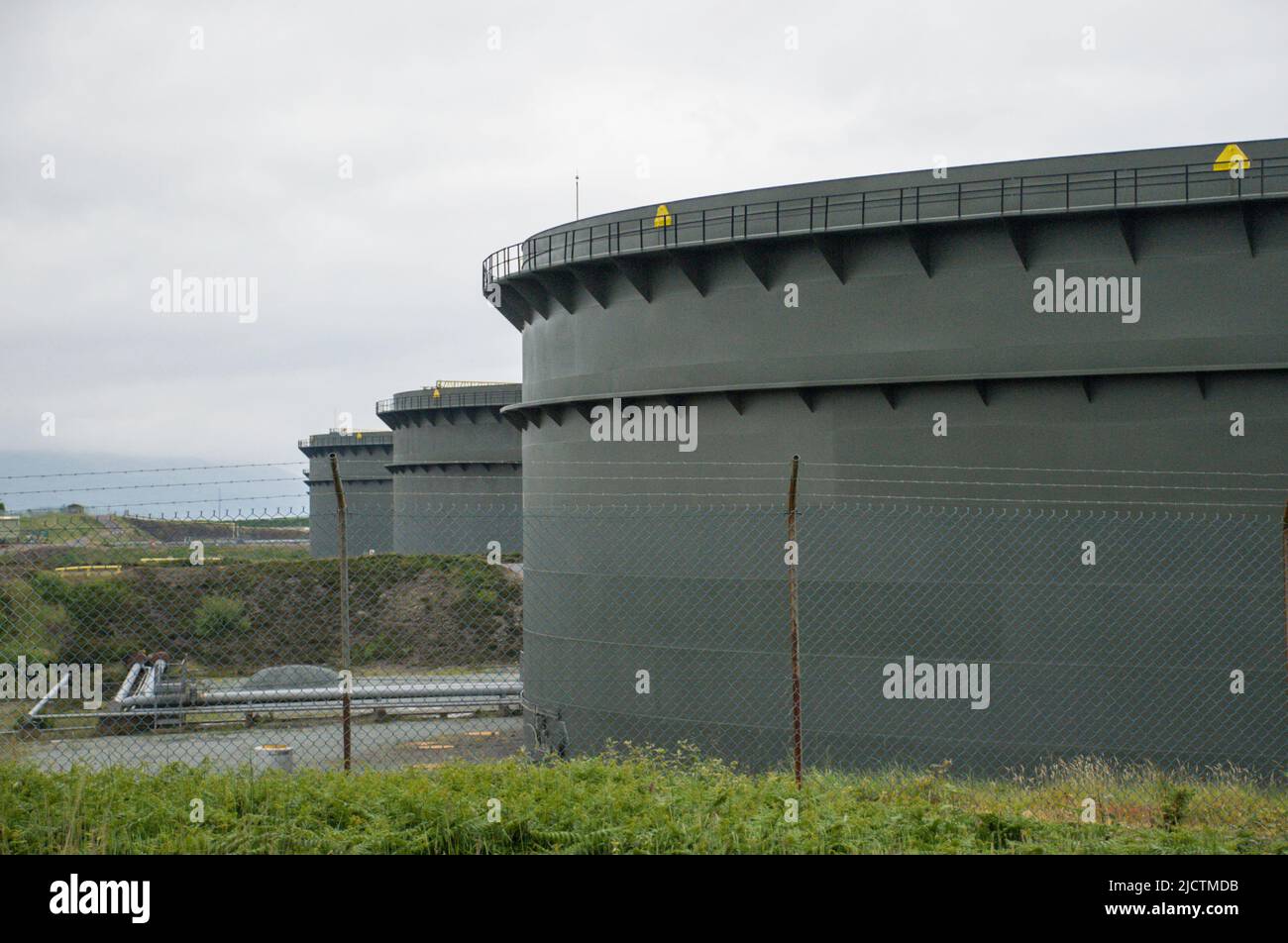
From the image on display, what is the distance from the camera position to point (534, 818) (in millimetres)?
6887

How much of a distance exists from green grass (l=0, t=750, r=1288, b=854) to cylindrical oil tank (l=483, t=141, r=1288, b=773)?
17.1 feet

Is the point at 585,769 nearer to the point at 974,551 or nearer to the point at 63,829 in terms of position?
the point at 63,829

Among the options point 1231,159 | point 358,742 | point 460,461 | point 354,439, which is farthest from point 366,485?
point 1231,159

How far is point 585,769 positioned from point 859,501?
23.3ft

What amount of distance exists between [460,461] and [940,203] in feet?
96.9

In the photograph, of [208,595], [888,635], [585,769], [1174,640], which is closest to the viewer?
[585,769]

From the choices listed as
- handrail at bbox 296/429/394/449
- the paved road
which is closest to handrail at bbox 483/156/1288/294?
the paved road

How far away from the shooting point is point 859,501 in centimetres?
1439

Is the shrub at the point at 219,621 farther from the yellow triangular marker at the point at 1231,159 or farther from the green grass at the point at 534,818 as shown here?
the yellow triangular marker at the point at 1231,159

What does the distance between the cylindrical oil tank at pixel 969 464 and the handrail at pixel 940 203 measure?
0.15 ft

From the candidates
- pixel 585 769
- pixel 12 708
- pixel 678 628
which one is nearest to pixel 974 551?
pixel 678 628

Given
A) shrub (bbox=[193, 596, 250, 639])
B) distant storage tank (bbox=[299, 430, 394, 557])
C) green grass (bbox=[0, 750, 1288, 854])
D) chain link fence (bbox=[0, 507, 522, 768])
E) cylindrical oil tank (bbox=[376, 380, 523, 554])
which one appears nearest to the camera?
green grass (bbox=[0, 750, 1288, 854])

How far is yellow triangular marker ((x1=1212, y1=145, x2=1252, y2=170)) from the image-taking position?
12.9 metres

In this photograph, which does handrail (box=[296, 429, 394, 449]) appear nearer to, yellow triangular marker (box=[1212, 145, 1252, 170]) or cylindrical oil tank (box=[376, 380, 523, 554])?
cylindrical oil tank (box=[376, 380, 523, 554])
